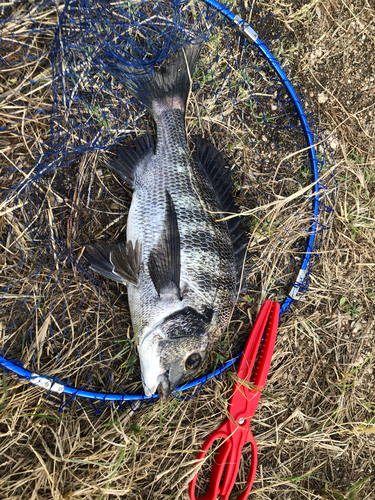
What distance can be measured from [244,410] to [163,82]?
232 centimetres

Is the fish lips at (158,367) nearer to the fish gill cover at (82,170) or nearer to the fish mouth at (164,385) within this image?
the fish mouth at (164,385)

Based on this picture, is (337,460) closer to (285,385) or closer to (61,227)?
(285,385)

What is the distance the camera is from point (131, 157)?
227 cm

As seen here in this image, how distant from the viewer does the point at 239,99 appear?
103 inches

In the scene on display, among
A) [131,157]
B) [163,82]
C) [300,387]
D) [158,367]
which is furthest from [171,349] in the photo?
[163,82]

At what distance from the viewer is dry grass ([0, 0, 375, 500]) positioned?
7.24 ft

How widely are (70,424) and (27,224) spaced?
1.35m

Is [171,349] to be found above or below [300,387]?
above

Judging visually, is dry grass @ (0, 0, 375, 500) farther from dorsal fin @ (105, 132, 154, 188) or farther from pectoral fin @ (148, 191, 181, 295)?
pectoral fin @ (148, 191, 181, 295)

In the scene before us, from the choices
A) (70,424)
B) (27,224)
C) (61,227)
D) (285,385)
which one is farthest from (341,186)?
(70,424)

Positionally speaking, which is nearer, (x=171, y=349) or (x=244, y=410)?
(x=171, y=349)

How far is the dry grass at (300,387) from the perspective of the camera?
2207mm

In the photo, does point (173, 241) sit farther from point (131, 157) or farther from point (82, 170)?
point (82, 170)

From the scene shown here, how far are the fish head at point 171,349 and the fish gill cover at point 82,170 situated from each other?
344mm
